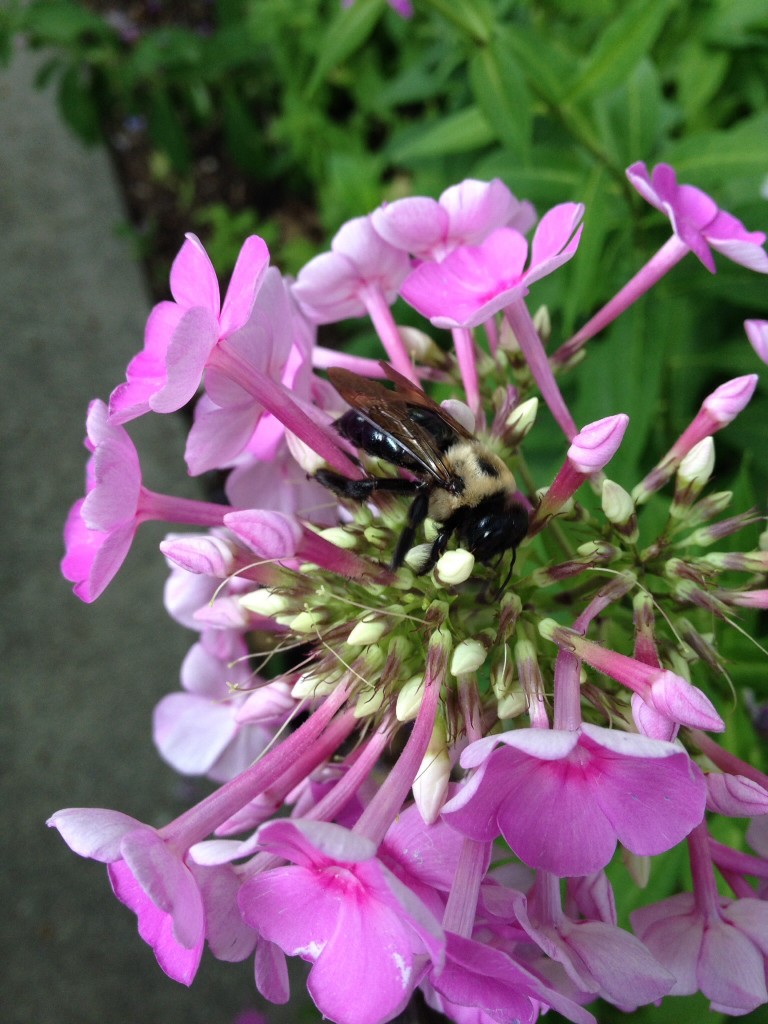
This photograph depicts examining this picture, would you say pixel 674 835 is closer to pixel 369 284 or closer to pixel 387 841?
pixel 387 841

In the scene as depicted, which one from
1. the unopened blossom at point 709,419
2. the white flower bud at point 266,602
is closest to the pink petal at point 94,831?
the white flower bud at point 266,602

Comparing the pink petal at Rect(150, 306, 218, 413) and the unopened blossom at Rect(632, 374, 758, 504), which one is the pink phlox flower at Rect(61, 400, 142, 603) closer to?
the pink petal at Rect(150, 306, 218, 413)

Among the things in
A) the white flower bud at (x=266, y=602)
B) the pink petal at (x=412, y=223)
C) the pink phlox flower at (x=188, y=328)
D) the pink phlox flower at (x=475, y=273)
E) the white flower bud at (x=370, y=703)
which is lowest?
the white flower bud at (x=370, y=703)

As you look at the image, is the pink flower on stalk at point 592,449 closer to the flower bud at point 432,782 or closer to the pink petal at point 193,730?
the flower bud at point 432,782

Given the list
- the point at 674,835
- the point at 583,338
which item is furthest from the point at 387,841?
the point at 583,338

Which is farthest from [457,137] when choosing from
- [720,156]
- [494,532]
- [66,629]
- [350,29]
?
[66,629]

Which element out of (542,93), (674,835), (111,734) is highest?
(542,93)

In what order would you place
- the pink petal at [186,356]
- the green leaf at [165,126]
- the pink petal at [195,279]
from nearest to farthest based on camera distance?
the pink petal at [186,356], the pink petal at [195,279], the green leaf at [165,126]
